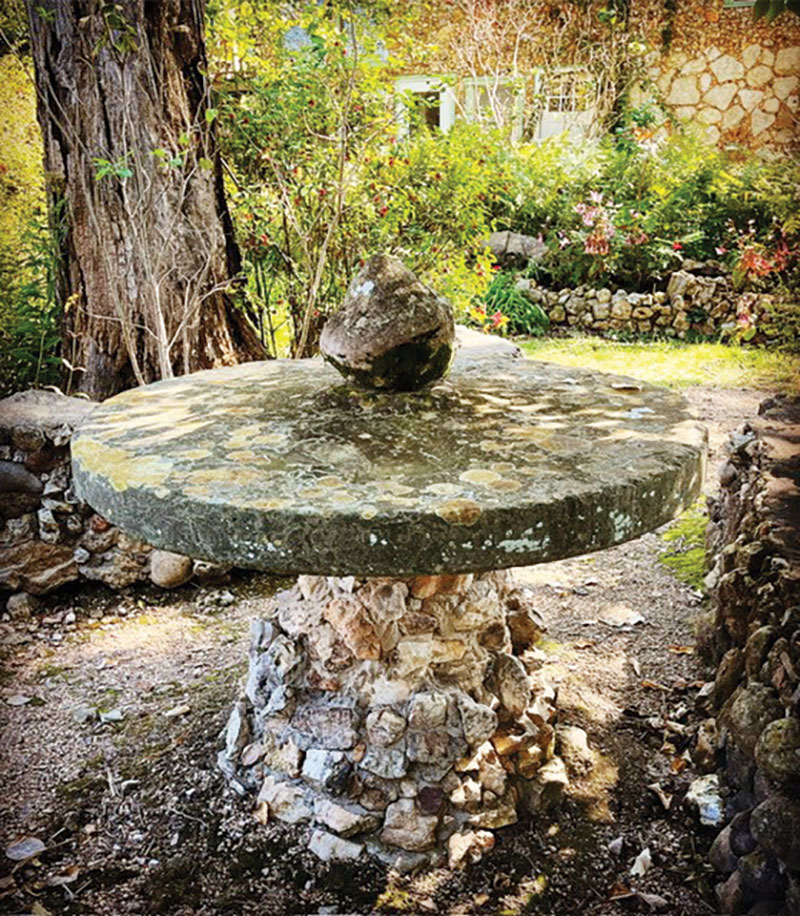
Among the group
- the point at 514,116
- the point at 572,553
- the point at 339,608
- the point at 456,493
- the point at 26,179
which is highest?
the point at 514,116

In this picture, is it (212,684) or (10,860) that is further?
(212,684)

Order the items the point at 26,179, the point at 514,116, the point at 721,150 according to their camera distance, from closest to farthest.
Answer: the point at 26,179
the point at 721,150
the point at 514,116

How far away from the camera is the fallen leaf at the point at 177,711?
8.35ft

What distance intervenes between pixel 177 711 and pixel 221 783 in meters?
0.47

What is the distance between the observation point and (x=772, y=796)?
170cm

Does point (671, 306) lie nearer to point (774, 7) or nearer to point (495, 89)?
point (495, 89)

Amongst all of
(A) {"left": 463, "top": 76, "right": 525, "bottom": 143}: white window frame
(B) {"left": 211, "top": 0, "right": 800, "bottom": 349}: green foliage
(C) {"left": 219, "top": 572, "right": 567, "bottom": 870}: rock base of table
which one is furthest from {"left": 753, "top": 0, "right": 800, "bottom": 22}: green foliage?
(A) {"left": 463, "top": 76, "right": 525, "bottom": 143}: white window frame

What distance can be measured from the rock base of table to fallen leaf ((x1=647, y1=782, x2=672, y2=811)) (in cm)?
26

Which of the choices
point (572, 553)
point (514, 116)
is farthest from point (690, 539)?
point (514, 116)

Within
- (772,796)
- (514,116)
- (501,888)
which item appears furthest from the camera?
(514,116)

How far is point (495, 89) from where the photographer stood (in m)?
10.6

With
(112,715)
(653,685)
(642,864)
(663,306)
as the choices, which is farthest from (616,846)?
(663,306)

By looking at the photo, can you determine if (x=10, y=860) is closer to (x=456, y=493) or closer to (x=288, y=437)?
(x=288, y=437)

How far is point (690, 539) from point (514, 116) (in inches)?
347
